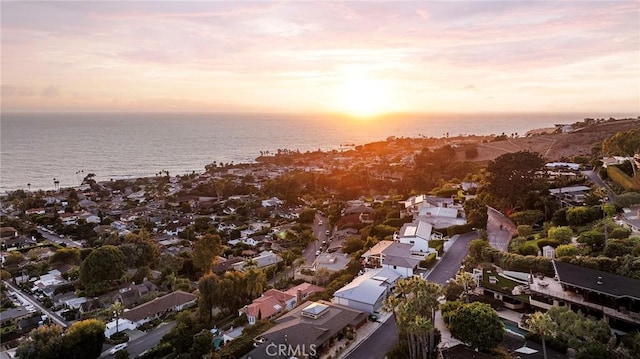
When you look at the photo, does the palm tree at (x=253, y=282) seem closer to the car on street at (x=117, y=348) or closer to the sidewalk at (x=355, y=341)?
the car on street at (x=117, y=348)

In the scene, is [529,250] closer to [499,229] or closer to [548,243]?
[548,243]

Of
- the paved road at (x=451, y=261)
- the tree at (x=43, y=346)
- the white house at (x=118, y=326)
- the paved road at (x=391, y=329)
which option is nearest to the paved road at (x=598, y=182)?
the paved road at (x=451, y=261)

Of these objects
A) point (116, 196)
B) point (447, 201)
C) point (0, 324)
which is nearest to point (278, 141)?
point (116, 196)

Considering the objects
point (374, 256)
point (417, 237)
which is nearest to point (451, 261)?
point (417, 237)

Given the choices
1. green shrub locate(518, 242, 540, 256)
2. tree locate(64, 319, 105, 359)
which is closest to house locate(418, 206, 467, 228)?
green shrub locate(518, 242, 540, 256)

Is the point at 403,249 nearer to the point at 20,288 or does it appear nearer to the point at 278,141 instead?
the point at 20,288
